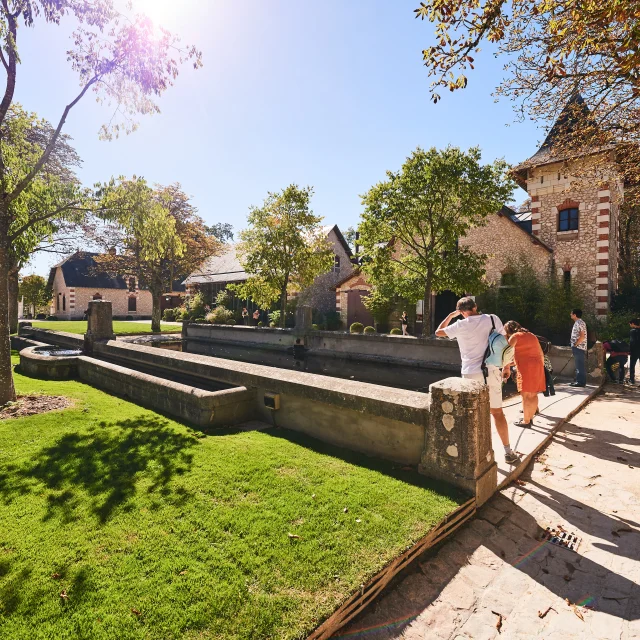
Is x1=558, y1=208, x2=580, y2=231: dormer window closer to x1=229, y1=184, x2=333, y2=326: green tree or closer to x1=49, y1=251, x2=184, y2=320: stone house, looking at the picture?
x1=229, y1=184, x2=333, y2=326: green tree

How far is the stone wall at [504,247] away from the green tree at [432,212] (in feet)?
17.3

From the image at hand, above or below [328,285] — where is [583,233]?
above

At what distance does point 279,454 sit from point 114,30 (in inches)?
334

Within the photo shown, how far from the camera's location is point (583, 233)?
17.5m

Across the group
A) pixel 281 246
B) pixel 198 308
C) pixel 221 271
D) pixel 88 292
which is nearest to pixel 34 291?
pixel 88 292

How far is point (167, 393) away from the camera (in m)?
6.42

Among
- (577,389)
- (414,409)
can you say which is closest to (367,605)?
(414,409)

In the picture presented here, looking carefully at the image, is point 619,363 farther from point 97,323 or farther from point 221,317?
point 221,317

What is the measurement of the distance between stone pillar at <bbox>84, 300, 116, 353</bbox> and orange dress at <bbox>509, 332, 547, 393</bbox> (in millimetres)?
11922

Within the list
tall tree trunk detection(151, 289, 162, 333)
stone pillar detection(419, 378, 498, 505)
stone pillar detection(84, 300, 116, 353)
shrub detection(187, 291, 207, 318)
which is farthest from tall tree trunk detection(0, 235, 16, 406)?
shrub detection(187, 291, 207, 318)

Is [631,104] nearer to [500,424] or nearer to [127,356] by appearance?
[500,424]

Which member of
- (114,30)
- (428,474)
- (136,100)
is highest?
(114,30)

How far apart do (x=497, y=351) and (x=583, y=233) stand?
17037 mm

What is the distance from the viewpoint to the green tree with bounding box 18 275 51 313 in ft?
154
